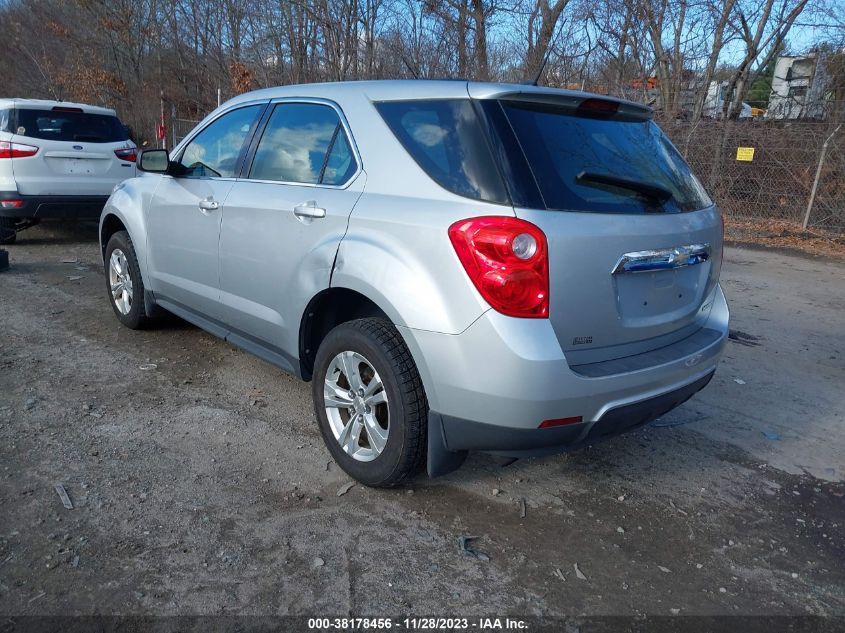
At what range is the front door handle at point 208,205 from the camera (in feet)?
13.1

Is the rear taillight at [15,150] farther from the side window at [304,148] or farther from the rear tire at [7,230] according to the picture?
the side window at [304,148]

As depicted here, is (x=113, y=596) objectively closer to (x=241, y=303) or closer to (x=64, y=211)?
(x=241, y=303)

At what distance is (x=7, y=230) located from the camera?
820 centimetres

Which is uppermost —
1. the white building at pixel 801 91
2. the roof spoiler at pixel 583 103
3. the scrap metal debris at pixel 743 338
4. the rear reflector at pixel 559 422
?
the white building at pixel 801 91

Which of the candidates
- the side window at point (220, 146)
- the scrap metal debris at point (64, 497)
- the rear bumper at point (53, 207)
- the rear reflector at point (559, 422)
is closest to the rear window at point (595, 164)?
the rear reflector at point (559, 422)

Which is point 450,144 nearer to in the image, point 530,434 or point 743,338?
point 530,434

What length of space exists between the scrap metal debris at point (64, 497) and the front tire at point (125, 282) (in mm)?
2231

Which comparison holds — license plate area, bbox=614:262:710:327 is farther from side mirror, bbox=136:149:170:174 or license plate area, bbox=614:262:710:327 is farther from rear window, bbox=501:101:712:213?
side mirror, bbox=136:149:170:174

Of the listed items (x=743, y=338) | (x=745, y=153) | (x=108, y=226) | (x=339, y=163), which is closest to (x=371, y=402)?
(x=339, y=163)

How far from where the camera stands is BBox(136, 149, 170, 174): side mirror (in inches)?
174

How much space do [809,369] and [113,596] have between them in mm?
4989

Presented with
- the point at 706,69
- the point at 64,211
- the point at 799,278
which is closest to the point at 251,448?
the point at 64,211

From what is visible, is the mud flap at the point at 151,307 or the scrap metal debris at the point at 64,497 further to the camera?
the mud flap at the point at 151,307

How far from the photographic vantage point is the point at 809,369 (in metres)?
5.23
